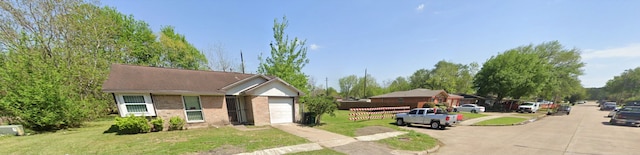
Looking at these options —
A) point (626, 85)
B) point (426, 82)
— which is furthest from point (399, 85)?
point (626, 85)

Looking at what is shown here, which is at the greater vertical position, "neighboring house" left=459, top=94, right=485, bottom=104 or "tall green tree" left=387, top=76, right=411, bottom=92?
"tall green tree" left=387, top=76, right=411, bottom=92

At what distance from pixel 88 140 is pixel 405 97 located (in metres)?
32.6

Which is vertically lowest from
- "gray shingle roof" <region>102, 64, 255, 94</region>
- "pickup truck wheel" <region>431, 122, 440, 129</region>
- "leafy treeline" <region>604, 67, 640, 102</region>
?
"leafy treeline" <region>604, 67, 640, 102</region>

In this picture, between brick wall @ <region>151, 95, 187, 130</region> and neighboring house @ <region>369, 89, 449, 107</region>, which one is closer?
brick wall @ <region>151, 95, 187, 130</region>

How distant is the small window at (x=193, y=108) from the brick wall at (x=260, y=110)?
3.04 meters

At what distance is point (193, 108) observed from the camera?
41.6 ft

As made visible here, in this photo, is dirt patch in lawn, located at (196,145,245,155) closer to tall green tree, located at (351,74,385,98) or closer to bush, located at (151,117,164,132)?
bush, located at (151,117,164,132)

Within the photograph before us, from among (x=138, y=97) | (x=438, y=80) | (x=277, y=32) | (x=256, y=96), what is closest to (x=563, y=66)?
(x=438, y=80)

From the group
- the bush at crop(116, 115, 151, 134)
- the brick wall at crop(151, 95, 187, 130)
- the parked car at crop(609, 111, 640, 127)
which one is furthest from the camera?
the parked car at crop(609, 111, 640, 127)

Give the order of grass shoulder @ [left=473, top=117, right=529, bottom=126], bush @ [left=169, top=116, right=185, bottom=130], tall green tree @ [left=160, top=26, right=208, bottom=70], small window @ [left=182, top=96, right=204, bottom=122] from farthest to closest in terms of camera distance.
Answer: tall green tree @ [left=160, top=26, right=208, bottom=70]
grass shoulder @ [left=473, top=117, right=529, bottom=126]
small window @ [left=182, top=96, right=204, bottom=122]
bush @ [left=169, top=116, right=185, bottom=130]

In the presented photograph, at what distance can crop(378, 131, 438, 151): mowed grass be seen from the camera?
29.3 ft

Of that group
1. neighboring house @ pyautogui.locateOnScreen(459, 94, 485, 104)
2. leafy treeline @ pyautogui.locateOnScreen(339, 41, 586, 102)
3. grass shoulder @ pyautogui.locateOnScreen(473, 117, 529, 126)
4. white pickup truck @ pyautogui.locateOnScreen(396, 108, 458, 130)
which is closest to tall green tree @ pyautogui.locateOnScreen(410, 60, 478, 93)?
leafy treeline @ pyautogui.locateOnScreen(339, 41, 586, 102)

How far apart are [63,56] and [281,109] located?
16388mm

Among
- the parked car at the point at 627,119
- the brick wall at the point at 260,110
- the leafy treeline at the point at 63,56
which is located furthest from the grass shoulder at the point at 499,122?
the leafy treeline at the point at 63,56
